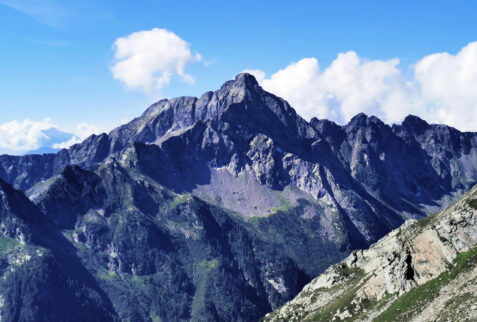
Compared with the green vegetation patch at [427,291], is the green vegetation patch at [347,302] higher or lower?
higher

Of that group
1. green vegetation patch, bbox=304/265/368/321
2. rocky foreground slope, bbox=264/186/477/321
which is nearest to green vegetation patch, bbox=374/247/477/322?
rocky foreground slope, bbox=264/186/477/321

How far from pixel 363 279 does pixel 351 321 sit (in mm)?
22346

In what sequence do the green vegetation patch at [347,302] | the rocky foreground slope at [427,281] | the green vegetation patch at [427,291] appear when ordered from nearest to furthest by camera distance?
1. the rocky foreground slope at [427,281]
2. the green vegetation patch at [427,291]
3. the green vegetation patch at [347,302]

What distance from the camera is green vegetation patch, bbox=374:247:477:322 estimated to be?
12412 centimetres

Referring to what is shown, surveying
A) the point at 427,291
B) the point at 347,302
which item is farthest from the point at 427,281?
the point at 347,302

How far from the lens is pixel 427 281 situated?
132 meters

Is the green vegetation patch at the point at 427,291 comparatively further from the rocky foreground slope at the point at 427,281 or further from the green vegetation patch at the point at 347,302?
the green vegetation patch at the point at 347,302

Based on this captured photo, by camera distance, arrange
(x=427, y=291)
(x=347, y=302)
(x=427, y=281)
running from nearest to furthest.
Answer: (x=427, y=291) < (x=427, y=281) < (x=347, y=302)

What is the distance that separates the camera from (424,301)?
410 ft

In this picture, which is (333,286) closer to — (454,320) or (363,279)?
(363,279)

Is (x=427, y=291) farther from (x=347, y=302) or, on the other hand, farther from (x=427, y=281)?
(x=347, y=302)

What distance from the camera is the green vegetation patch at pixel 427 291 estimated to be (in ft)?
407

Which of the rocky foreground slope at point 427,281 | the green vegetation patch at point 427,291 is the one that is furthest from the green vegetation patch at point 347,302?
the green vegetation patch at point 427,291

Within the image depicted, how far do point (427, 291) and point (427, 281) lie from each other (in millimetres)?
4890
